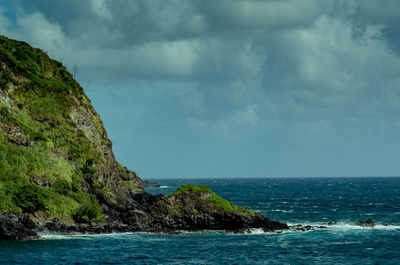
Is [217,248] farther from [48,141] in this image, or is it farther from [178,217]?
[48,141]

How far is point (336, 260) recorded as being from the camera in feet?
178

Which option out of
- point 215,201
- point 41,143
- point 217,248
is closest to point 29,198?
point 41,143

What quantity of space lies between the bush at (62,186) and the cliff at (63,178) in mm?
152

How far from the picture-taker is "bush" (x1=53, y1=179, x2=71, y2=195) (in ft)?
237

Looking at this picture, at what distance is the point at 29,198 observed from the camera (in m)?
65.7

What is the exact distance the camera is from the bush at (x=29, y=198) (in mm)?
64688

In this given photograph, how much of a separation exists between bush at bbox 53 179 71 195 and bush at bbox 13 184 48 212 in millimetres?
4413

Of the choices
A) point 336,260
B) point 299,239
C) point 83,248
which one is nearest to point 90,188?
point 83,248

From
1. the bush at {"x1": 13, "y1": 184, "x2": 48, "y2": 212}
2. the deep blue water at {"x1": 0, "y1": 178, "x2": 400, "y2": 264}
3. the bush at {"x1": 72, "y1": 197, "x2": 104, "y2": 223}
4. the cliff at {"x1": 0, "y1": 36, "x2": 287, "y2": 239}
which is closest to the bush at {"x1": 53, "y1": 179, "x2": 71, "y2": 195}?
the cliff at {"x1": 0, "y1": 36, "x2": 287, "y2": 239}

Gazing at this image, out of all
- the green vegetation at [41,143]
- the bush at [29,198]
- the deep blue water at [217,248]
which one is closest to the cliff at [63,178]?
the bush at [29,198]

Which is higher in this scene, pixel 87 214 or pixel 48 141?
pixel 48 141

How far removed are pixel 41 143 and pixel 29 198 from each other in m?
13.0

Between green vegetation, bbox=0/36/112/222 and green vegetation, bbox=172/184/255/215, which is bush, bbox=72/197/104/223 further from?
green vegetation, bbox=172/184/255/215

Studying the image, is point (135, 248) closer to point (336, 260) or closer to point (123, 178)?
point (336, 260)
